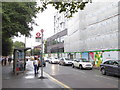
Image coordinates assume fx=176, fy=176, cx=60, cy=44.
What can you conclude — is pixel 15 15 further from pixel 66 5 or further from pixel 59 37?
pixel 59 37

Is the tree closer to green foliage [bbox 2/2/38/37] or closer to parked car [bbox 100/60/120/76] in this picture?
green foliage [bbox 2/2/38/37]

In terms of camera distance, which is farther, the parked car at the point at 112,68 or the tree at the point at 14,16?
the tree at the point at 14,16

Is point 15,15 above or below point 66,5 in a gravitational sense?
above

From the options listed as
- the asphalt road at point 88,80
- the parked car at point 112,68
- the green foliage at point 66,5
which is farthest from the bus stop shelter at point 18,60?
the green foliage at point 66,5

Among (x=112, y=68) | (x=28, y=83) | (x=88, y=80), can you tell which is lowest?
(x=88, y=80)

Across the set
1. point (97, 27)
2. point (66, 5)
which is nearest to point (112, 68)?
point (66, 5)

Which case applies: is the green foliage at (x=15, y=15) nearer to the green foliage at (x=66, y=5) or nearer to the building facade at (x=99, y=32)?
the green foliage at (x=66, y=5)

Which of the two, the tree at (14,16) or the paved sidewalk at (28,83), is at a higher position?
the tree at (14,16)

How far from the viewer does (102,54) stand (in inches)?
1028

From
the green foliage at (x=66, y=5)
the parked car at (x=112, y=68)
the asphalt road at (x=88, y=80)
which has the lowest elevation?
the asphalt road at (x=88, y=80)

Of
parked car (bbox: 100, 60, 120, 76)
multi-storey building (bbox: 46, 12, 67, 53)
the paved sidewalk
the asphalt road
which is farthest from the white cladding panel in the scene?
multi-storey building (bbox: 46, 12, 67, 53)

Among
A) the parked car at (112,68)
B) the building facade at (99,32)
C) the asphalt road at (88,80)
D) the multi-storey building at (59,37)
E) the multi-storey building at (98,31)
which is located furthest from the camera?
the multi-storey building at (59,37)

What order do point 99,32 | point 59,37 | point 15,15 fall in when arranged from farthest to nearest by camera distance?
1. point 59,37
2. point 99,32
3. point 15,15

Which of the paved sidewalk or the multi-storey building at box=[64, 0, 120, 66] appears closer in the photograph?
the paved sidewalk
